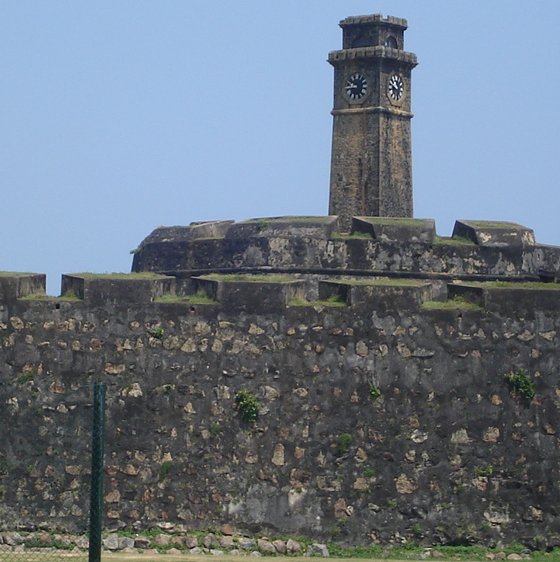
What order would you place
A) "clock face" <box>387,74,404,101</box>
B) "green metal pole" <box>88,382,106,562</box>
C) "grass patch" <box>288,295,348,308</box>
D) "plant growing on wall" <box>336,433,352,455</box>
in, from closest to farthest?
"green metal pole" <box>88,382,106,562</box>, "plant growing on wall" <box>336,433,352,455</box>, "grass patch" <box>288,295,348,308</box>, "clock face" <box>387,74,404,101</box>

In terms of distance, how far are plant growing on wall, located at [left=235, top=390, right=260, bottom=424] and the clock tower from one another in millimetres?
24514

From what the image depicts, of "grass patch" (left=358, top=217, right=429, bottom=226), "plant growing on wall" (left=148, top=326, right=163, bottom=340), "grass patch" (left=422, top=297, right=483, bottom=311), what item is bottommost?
"plant growing on wall" (left=148, top=326, right=163, bottom=340)

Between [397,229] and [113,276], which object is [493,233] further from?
[113,276]

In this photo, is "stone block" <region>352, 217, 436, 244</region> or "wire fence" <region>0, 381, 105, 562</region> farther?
"stone block" <region>352, 217, 436, 244</region>

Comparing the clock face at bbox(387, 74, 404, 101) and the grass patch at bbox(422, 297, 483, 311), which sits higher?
the clock face at bbox(387, 74, 404, 101)

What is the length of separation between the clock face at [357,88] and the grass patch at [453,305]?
24533 millimetres

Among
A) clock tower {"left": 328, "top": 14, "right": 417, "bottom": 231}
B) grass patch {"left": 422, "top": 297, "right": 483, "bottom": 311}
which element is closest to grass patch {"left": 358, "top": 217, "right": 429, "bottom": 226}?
grass patch {"left": 422, "top": 297, "right": 483, "bottom": 311}

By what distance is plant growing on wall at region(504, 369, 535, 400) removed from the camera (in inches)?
1175

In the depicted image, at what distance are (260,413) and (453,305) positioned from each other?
121 inches

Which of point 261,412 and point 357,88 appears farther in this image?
point 357,88

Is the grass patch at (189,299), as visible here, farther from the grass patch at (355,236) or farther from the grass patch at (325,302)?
the grass patch at (355,236)

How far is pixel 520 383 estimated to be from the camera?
97.9ft

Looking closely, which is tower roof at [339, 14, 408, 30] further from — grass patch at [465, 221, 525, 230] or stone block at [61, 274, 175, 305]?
stone block at [61, 274, 175, 305]

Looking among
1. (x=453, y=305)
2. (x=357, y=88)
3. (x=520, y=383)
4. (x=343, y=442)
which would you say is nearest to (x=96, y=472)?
(x=343, y=442)
